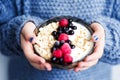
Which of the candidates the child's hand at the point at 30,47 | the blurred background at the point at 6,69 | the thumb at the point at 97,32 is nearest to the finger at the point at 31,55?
the child's hand at the point at 30,47

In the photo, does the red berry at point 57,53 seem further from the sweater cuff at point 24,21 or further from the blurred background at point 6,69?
the blurred background at point 6,69

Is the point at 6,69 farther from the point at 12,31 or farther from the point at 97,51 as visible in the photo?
the point at 97,51

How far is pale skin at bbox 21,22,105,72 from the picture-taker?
534 millimetres

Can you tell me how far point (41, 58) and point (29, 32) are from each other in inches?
2.8

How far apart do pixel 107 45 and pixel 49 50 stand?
0.51 feet

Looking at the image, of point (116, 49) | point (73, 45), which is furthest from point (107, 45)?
point (73, 45)

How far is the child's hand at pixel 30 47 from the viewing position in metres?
0.53

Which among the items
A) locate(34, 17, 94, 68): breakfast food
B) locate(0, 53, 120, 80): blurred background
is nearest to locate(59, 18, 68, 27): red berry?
locate(34, 17, 94, 68): breakfast food

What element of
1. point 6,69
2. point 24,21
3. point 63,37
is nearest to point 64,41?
point 63,37

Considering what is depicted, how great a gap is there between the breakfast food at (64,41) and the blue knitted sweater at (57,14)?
0.07 metres

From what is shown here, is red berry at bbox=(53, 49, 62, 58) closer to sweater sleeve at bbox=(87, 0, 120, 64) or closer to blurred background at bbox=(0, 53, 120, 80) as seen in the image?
sweater sleeve at bbox=(87, 0, 120, 64)

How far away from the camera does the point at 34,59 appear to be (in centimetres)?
55

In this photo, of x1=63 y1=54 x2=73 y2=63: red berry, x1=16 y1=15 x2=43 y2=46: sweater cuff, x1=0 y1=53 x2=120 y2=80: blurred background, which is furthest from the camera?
x1=0 y1=53 x2=120 y2=80: blurred background

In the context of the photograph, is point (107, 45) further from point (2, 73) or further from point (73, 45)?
point (2, 73)
